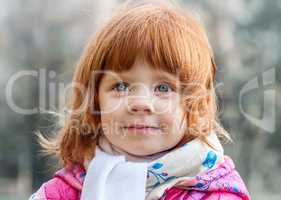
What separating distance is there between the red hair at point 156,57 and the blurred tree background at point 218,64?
251 centimetres

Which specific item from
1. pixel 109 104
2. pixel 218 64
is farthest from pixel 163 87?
pixel 218 64

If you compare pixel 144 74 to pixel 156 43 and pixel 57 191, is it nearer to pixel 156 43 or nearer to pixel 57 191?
pixel 156 43

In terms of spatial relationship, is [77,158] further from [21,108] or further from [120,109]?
[21,108]

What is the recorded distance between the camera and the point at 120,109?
1119mm

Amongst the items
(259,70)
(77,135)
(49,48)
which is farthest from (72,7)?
(77,135)

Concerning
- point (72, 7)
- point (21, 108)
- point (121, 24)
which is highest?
point (72, 7)

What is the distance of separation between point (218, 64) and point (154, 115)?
9.23ft

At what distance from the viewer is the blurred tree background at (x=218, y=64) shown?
400cm

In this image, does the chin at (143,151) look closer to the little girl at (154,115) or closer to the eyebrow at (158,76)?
the little girl at (154,115)

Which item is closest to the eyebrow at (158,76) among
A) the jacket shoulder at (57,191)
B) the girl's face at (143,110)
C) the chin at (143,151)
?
the girl's face at (143,110)

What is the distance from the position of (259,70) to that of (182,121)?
301cm

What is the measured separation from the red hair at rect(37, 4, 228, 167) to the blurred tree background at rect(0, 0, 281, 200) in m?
2.51

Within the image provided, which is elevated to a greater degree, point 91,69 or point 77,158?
point 91,69

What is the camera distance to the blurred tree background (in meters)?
4.00
